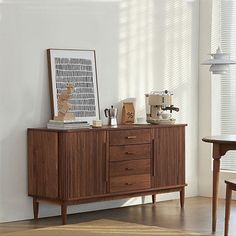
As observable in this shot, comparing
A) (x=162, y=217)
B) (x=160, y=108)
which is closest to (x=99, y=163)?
(x=162, y=217)

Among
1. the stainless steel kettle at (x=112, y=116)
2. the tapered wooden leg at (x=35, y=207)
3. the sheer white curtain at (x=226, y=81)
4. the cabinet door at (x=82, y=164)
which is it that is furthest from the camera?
the sheer white curtain at (x=226, y=81)

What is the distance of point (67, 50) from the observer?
7219mm

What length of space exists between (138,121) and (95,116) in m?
0.58

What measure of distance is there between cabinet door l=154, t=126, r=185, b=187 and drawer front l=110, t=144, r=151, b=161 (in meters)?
0.14

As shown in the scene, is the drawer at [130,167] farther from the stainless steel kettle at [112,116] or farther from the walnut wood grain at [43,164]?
the walnut wood grain at [43,164]

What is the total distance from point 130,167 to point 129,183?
150mm

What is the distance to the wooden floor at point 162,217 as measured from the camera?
6.66m

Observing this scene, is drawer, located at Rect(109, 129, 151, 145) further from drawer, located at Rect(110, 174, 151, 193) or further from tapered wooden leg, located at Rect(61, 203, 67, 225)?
tapered wooden leg, located at Rect(61, 203, 67, 225)

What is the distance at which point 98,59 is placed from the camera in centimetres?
753

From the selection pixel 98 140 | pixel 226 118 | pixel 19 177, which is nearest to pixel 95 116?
pixel 98 140

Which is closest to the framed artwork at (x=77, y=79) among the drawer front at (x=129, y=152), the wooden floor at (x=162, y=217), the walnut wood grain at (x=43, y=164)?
the walnut wood grain at (x=43, y=164)

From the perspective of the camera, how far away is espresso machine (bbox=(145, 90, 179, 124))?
766cm

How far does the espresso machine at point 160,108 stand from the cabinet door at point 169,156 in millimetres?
129

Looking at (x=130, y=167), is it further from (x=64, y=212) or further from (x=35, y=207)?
(x=35, y=207)
